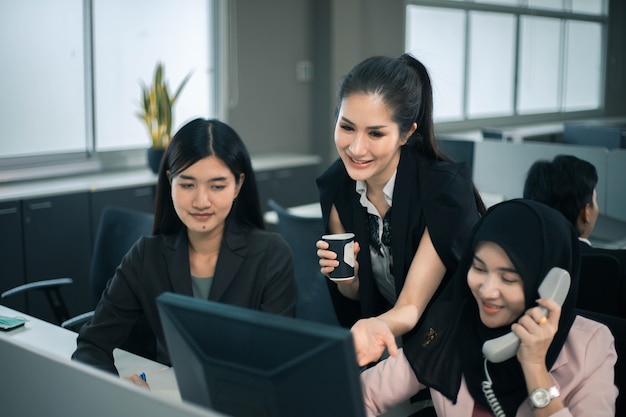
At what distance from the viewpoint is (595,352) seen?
5.07 feet

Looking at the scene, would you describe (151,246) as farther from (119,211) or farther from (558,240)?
(558,240)

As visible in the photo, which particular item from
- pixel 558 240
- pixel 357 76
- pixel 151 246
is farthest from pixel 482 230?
pixel 151 246

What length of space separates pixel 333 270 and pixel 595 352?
567mm

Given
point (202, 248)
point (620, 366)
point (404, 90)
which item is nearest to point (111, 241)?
point (202, 248)

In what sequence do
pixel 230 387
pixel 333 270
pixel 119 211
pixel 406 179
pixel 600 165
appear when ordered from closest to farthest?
pixel 230 387 → pixel 333 270 → pixel 406 179 → pixel 119 211 → pixel 600 165

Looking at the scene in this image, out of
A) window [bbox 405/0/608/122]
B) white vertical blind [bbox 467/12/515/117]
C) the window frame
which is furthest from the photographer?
white vertical blind [bbox 467/12/515/117]

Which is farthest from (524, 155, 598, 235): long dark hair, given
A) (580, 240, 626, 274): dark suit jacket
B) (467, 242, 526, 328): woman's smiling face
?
(467, 242, 526, 328): woman's smiling face

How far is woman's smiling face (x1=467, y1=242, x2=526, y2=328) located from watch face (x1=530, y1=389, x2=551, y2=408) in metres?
0.16

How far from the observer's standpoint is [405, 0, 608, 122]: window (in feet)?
22.5

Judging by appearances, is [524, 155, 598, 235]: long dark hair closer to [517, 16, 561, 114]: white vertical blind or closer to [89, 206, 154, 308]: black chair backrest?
[89, 206, 154, 308]: black chair backrest

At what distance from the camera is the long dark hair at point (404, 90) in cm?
175

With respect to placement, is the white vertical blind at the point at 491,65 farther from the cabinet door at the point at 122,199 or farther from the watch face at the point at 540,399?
the watch face at the point at 540,399

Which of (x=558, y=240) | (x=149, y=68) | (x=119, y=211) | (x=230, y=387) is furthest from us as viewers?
(x=149, y=68)

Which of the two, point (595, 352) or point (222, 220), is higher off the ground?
point (222, 220)
